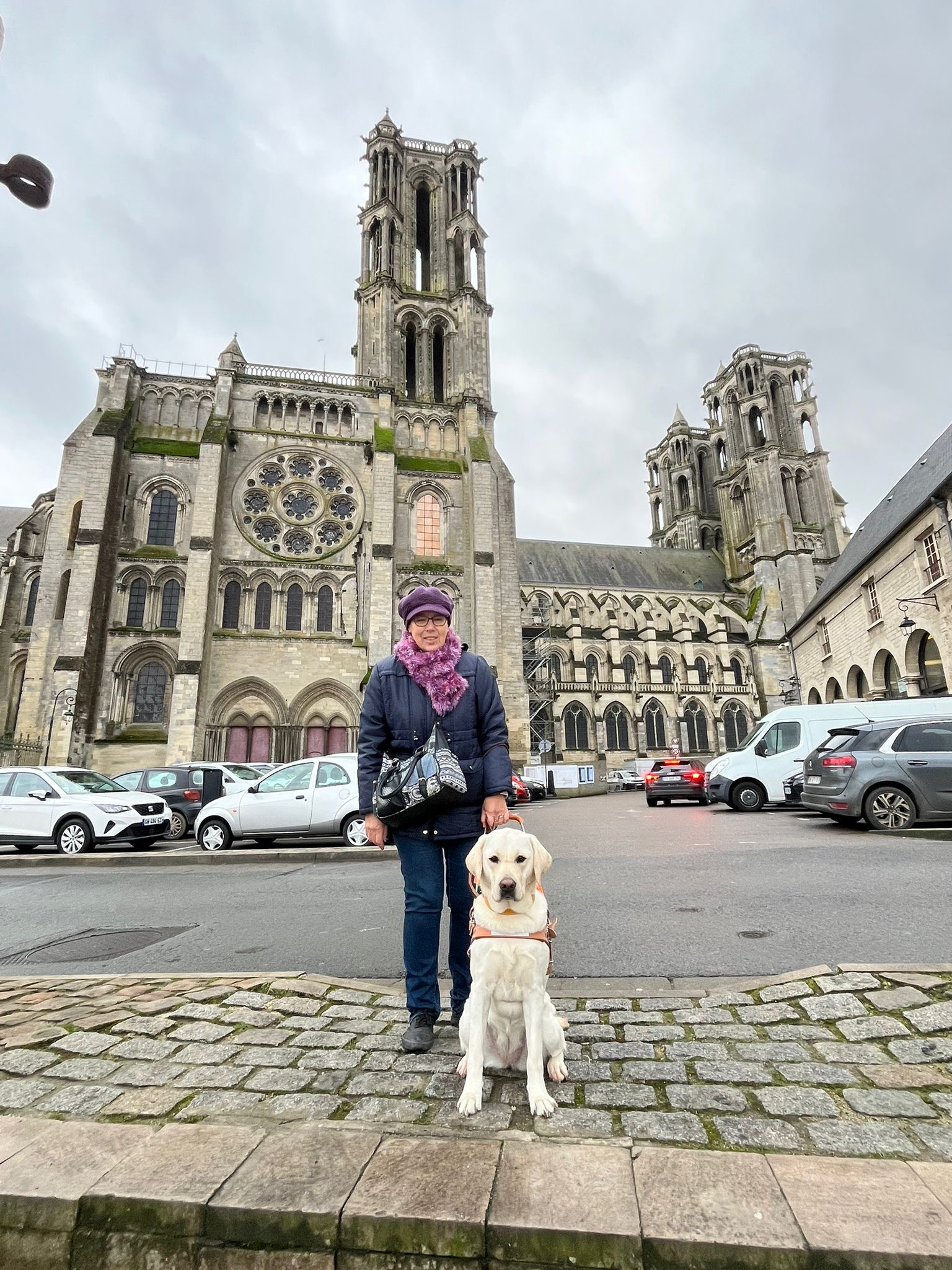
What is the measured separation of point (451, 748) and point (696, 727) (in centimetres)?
4498

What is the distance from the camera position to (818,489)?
50.7 m

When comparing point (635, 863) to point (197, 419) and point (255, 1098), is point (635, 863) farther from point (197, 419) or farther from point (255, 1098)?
point (197, 419)

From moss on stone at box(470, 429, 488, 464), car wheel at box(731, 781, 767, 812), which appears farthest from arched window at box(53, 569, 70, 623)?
car wheel at box(731, 781, 767, 812)

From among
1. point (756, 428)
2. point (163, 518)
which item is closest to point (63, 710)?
point (163, 518)

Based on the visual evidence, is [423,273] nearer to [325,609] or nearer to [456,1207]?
[325,609]

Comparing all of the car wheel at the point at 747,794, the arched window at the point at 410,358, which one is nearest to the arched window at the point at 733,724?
the arched window at the point at 410,358

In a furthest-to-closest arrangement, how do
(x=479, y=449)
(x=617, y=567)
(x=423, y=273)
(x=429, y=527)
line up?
1. (x=617, y=567)
2. (x=423, y=273)
3. (x=479, y=449)
4. (x=429, y=527)

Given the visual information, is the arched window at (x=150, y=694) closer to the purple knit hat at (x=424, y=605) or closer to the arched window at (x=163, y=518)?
the arched window at (x=163, y=518)

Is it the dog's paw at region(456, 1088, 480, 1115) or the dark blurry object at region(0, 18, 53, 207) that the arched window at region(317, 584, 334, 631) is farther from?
the dog's paw at region(456, 1088, 480, 1115)

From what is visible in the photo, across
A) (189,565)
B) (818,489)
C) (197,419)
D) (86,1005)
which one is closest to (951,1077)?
(86,1005)

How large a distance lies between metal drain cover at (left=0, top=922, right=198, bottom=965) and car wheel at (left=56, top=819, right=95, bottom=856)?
6.33m

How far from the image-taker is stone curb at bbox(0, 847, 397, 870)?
29.7 ft

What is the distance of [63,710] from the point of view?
21297 mm

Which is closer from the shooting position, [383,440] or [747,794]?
[747,794]
